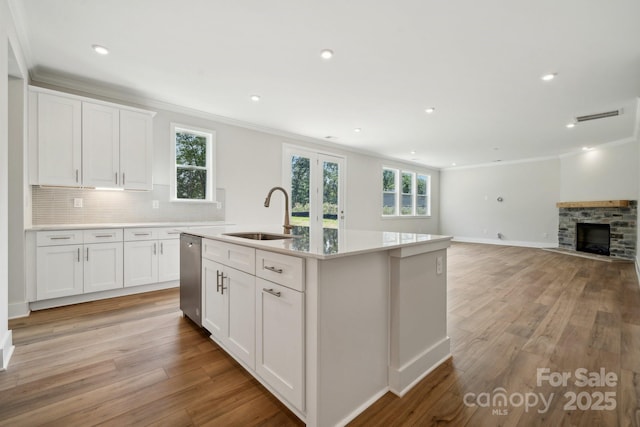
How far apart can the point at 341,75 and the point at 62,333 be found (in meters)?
3.64

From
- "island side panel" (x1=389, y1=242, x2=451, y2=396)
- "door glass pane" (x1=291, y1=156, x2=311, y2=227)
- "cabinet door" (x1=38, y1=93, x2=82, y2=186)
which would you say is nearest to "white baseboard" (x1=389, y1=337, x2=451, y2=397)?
"island side panel" (x1=389, y1=242, x2=451, y2=396)

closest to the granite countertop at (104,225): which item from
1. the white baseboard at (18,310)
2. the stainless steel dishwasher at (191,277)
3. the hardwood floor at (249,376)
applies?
the white baseboard at (18,310)

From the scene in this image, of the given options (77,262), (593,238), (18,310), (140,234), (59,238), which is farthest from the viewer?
(593,238)

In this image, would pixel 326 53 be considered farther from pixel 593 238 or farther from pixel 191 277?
pixel 593 238

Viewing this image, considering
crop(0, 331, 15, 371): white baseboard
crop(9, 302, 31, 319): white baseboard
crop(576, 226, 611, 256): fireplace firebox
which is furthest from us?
crop(576, 226, 611, 256): fireplace firebox

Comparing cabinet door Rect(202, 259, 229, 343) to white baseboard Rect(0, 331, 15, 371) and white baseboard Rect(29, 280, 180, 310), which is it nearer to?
white baseboard Rect(0, 331, 15, 371)

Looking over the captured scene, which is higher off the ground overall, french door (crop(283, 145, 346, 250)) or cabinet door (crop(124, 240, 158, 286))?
french door (crop(283, 145, 346, 250))

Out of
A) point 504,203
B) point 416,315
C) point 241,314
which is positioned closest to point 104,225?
point 241,314

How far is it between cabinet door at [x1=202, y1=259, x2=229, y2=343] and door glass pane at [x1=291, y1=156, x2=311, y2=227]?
137 inches

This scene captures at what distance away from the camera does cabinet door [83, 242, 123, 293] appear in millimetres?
3176

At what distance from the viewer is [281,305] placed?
1.48m

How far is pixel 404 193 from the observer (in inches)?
342

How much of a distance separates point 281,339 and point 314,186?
15.7ft

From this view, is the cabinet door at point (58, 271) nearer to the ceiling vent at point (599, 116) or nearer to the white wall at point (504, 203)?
the ceiling vent at point (599, 116)
